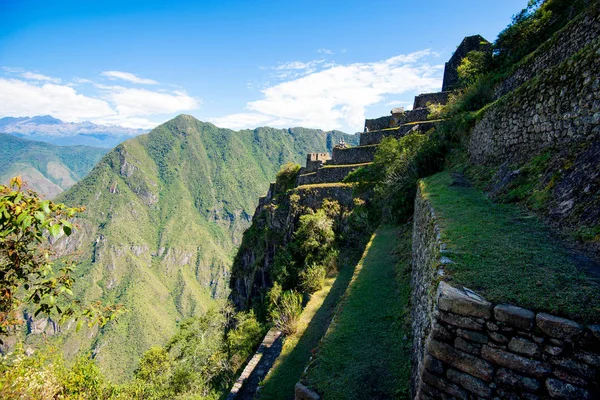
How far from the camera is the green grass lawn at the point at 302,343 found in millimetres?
7188

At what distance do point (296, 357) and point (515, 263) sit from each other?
657cm

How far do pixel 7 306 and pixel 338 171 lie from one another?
1905cm

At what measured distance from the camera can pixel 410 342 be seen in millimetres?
4898

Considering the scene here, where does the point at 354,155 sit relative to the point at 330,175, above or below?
above

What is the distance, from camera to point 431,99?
827 inches

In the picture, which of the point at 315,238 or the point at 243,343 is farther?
the point at 315,238

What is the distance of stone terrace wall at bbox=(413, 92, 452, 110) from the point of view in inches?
798

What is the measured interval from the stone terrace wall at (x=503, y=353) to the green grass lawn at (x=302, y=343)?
209 inches

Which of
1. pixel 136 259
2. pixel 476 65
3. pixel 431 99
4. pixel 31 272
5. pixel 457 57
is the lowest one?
pixel 136 259

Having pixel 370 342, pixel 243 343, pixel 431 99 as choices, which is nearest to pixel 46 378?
pixel 370 342

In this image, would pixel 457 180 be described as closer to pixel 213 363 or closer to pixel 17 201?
pixel 17 201

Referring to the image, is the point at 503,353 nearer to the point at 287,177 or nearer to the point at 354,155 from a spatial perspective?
the point at 354,155

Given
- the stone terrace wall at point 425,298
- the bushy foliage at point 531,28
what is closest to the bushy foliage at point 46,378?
the stone terrace wall at point 425,298

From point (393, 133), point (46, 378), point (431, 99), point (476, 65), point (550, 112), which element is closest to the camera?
point (550, 112)
